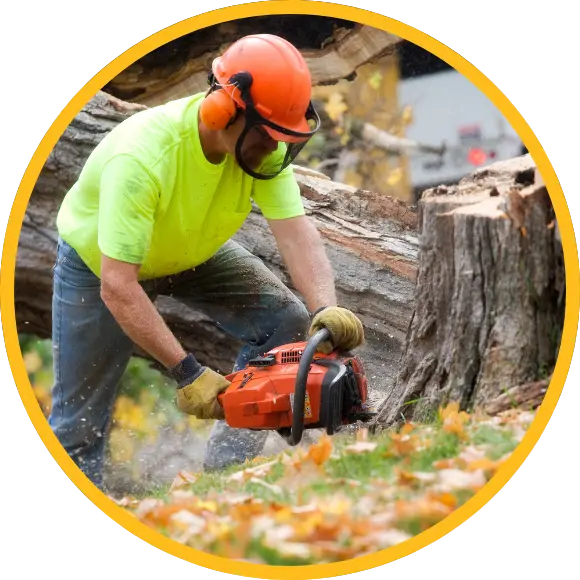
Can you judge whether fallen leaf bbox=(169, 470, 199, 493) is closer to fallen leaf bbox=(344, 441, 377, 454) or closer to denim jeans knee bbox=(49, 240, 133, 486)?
denim jeans knee bbox=(49, 240, 133, 486)

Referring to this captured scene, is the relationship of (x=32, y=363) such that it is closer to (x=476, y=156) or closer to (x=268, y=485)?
(x=268, y=485)

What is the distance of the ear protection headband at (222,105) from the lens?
302cm

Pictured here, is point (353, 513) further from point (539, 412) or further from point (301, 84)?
point (301, 84)

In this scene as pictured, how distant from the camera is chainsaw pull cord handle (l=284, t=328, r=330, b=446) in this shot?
3.08 metres

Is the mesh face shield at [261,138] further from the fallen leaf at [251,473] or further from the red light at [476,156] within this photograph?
the fallen leaf at [251,473]

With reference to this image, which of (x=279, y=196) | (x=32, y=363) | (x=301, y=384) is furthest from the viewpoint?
(x=32, y=363)

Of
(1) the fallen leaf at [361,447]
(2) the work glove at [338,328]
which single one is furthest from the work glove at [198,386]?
(1) the fallen leaf at [361,447]

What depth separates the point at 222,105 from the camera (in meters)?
3.05

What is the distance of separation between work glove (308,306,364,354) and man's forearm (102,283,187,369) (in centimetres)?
51

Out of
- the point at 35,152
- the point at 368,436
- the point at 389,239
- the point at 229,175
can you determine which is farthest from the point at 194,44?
the point at 368,436

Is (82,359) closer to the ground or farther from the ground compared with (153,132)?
closer to the ground

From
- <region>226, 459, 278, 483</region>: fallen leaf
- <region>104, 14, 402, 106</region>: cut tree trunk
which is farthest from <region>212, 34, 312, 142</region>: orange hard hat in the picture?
<region>226, 459, 278, 483</region>: fallen leaf

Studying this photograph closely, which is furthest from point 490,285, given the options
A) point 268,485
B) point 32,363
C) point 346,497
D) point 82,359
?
point 32,363

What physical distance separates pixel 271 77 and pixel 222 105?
19 centimetres
